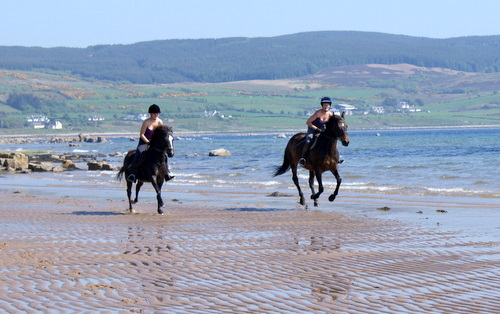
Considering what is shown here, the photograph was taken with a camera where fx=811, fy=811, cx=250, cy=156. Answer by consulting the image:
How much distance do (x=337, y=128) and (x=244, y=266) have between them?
10.0m

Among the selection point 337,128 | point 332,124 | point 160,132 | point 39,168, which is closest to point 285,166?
point 332,124

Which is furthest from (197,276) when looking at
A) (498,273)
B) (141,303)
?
(498,273)

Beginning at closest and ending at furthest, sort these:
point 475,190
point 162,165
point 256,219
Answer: point 256,219
point 162,165
point 475,190

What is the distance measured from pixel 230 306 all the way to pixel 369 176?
27.6 metres

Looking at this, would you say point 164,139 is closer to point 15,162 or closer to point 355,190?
point 355,190

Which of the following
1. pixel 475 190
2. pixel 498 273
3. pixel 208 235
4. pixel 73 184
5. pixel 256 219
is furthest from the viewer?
pixel 73 184

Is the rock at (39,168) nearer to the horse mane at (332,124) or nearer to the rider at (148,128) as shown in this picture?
the rider at (148,128)

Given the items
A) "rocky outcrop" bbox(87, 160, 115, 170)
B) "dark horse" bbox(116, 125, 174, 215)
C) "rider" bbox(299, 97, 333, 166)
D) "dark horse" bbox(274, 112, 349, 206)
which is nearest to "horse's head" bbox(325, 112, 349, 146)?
"dark horse" bbox(274, 112, 349, 206)

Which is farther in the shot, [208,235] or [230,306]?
[208,235]

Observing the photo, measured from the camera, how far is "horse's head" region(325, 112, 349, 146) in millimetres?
20086

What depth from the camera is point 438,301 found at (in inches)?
333

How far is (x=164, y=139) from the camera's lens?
62.7ft

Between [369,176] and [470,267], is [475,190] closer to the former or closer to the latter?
[369,176]

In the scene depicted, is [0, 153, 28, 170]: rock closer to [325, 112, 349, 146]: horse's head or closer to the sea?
the sea
